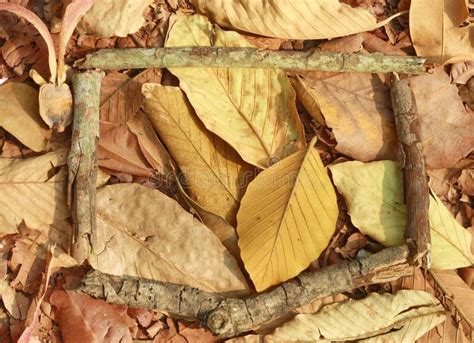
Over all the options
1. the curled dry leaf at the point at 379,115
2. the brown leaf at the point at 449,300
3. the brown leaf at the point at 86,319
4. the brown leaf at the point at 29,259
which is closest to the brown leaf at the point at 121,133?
the brown leaf at the point at 29,259

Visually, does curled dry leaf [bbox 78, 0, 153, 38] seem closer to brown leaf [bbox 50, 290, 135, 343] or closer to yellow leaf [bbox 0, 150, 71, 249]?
yellow leaf [bbox 0, 150, 71, 249]

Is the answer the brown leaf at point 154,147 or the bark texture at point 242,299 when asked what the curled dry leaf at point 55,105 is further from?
the bark texture at point 242,299

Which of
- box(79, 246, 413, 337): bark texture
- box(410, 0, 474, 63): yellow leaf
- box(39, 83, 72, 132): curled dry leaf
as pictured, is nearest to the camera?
box(79, 246, 413, 337): bark texture

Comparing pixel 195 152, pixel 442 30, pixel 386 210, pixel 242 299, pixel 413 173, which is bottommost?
pixel 242 299

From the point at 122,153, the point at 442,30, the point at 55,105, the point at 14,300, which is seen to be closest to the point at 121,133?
the point at 122,153

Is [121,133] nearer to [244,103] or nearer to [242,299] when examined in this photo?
[244,103]

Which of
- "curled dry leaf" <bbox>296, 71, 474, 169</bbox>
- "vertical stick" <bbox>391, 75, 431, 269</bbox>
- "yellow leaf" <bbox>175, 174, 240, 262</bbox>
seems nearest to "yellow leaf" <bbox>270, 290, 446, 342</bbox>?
"vertical stick" <bbox>391, 75, 431, 269</bbox>

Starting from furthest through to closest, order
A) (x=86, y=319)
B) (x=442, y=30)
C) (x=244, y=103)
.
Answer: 1. (x=442, y=30)
2. (x=244, y=103)
3. (x=86, y=319)

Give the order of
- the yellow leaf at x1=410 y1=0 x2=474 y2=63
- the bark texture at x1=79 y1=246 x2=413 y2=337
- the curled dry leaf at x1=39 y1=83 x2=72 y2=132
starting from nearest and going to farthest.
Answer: the bark texture at x1=79 y1=246 x2=413 y2=337, the curled dry leaf at x1=39 y1=83 x2=72 y2=132, the yellow leaf at x1=410 y1=0 x2=474 y2=63
